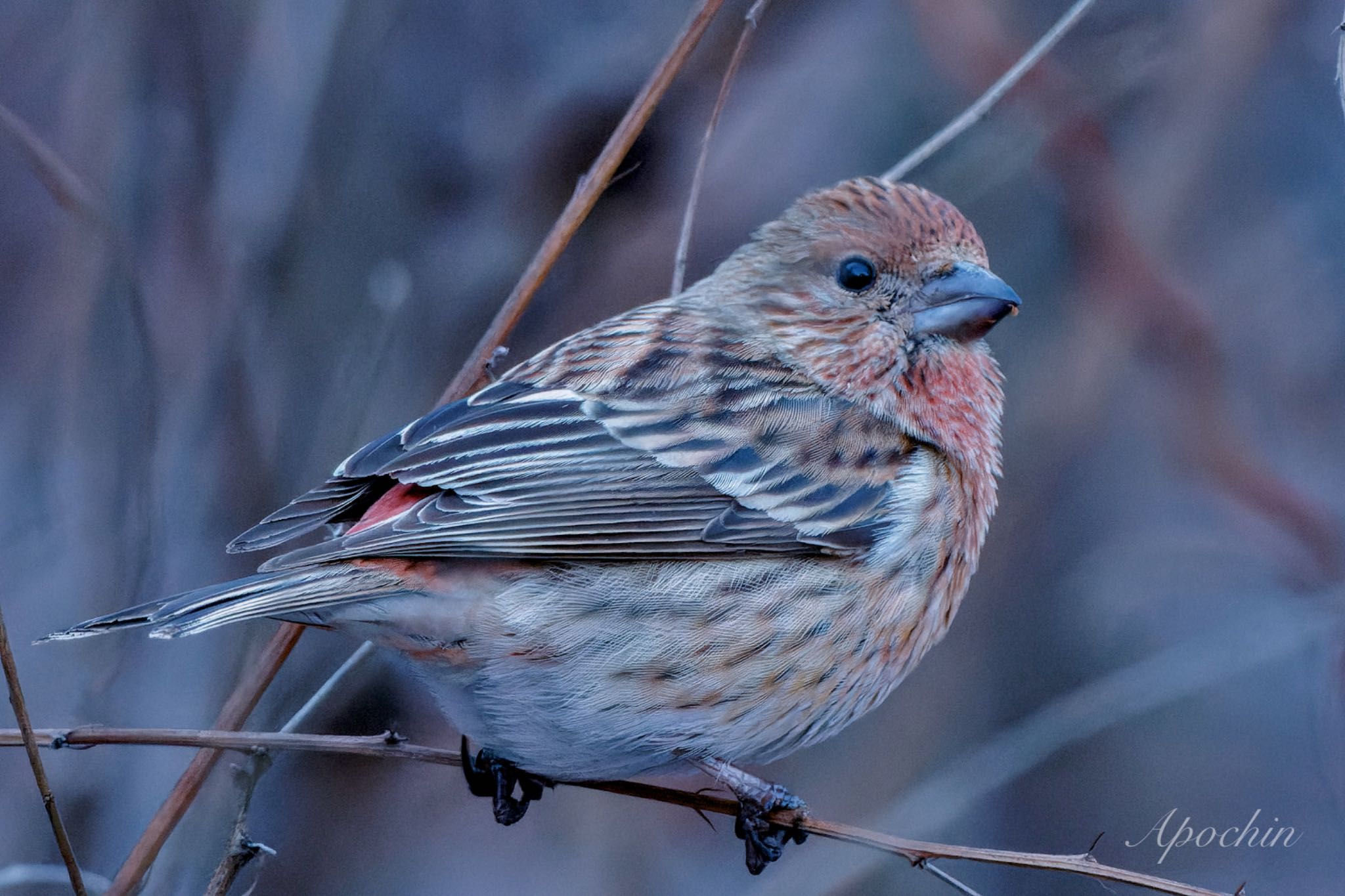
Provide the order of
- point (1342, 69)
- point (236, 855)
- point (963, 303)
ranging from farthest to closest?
point (963, 303), point (1342, 69), point (236, 855)

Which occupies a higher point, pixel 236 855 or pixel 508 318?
pixel 508 318

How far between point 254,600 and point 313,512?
2.32 ft

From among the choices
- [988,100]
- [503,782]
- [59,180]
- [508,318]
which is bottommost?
[503,782]

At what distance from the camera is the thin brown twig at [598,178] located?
374 cm

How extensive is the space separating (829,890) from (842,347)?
2217 millimetres

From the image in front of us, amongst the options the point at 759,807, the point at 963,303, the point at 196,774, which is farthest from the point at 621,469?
the point at 196,774

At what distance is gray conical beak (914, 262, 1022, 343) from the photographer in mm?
4188

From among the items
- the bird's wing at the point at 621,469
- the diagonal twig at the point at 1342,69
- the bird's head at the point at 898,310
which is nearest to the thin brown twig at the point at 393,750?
the bird's wing at the point at 621,469

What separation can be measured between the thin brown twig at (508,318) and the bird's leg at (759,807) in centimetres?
115

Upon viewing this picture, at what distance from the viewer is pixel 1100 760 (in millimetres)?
6336

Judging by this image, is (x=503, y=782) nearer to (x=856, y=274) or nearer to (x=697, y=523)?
(x=697, y=523)

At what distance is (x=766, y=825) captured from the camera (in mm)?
3893

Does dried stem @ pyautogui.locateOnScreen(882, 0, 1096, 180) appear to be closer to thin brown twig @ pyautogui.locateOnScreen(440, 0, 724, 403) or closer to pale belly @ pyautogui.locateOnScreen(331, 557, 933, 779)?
thin brown twig @ pyautogui.locateOnScreen(440, 0, 724, 403)

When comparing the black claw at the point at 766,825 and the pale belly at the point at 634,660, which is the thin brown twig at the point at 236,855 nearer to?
the pale belly at the point at 634,660
